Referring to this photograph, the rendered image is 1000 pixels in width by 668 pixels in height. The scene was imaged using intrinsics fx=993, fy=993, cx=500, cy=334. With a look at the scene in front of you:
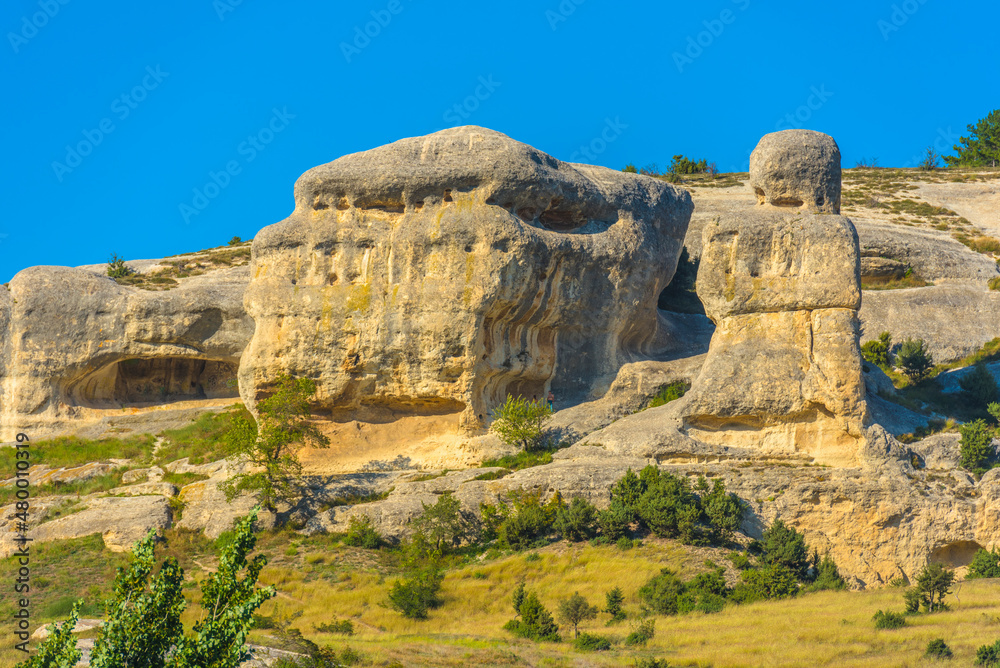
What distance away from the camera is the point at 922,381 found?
3634 cm

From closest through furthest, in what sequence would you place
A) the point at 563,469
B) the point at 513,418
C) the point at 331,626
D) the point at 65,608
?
the point at 331,626 → the point at 65,608 → the point at 563,469 → the point at 513,418

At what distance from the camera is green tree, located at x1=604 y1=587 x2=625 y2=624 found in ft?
75.5

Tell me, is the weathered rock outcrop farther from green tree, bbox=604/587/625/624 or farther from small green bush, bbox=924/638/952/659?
small green bush, bbox=924/638/952/659

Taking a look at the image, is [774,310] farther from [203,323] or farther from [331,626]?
[203,323]

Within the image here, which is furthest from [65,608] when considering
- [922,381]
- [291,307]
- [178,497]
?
[922,381]

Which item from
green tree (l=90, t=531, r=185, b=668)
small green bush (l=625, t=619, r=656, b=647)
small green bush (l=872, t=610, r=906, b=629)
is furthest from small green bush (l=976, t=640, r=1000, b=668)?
green tree (l=90, t=531, r=185, b=668)

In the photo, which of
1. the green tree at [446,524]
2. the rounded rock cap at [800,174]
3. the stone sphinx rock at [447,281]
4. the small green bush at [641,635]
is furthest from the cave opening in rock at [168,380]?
the small green bush at [641,635]

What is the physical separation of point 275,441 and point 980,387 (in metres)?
23.2

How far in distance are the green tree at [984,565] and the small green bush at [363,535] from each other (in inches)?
630

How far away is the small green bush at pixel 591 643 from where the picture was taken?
20.5 metres

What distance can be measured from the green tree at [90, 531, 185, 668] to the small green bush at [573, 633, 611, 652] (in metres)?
10.3

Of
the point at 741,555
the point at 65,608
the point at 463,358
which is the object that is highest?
the point at 463,358

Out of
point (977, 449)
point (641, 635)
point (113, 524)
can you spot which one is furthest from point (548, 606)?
point (113, 524)

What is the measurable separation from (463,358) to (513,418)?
2.65m
